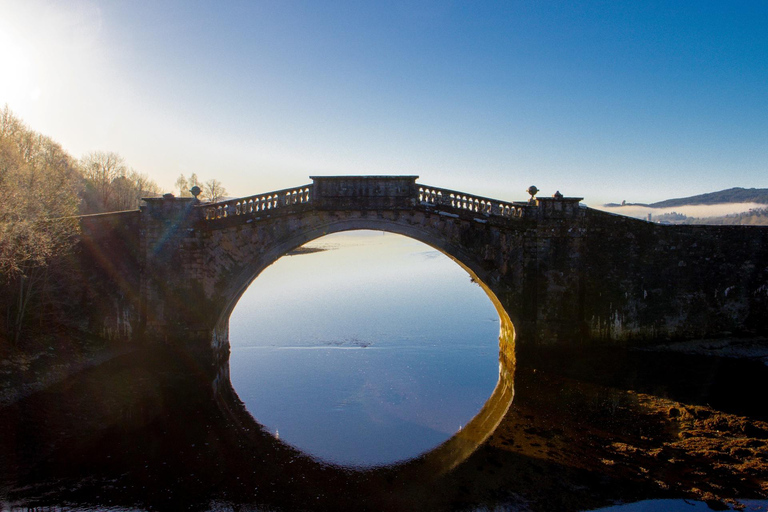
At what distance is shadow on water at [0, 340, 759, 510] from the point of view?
9688 millimetres

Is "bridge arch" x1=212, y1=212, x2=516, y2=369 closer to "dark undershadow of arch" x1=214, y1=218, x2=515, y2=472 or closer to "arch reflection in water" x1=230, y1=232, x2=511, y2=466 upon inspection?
"dark undershadow of arch" x1=214, y1=218, x2=515, y2=472

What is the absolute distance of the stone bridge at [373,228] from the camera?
16.9 metres

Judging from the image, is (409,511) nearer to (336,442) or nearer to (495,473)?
(495,473)

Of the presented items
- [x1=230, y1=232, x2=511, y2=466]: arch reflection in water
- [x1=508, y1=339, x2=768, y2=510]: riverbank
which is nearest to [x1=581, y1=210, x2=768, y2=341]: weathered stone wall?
[x1=508, y1=339, x2=768, y2=510]: riverbank

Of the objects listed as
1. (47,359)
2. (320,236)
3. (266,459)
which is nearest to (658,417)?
(266,459)

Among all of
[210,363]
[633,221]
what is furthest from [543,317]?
[210,363]

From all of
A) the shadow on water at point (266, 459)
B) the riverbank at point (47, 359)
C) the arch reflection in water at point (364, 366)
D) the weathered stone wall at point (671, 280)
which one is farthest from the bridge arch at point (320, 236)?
the riverbank at point (47, 359)

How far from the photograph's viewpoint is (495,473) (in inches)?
421

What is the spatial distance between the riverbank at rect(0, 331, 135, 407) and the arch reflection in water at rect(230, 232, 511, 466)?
4.87 m

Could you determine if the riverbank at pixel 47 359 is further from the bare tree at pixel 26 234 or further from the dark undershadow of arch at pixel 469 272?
the dark undershadow of arch at pixel 469 272

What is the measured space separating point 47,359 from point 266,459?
965cm

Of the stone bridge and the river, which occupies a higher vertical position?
the stone bridge

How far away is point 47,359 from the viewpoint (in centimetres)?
1553

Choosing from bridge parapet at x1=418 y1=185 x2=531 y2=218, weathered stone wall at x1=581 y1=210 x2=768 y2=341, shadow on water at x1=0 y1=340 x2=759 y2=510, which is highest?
bridge parapet at x1=418 y1=185 x2=531 y2=218
